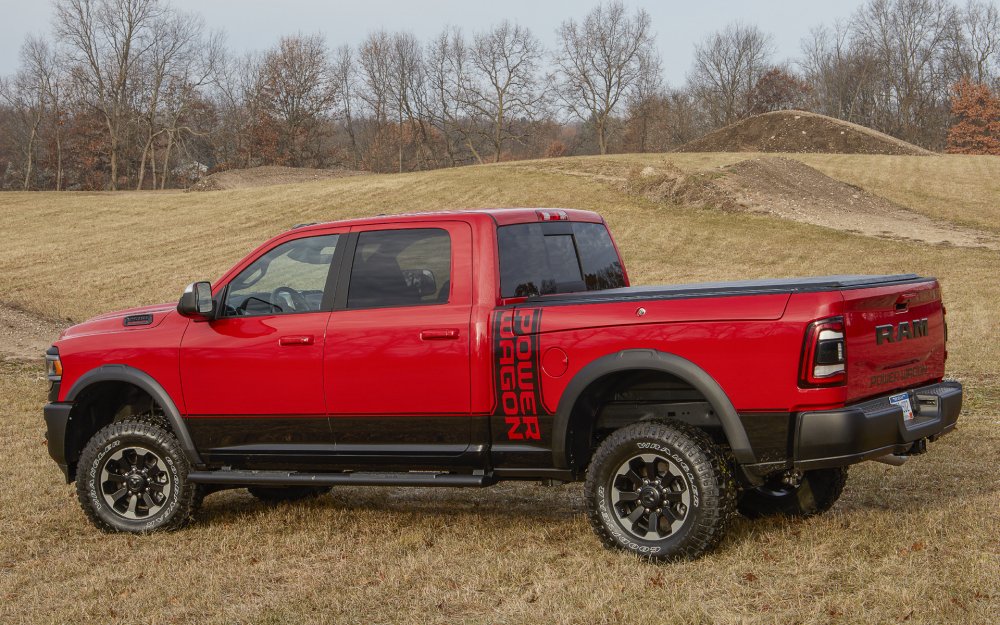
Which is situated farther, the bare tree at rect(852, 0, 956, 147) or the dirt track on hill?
the bare tree at rect(852, 0, 956, 147)

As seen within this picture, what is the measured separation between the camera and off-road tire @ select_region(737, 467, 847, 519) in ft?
20.3

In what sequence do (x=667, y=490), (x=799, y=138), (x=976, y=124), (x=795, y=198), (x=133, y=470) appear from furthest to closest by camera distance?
(x=976, y=124), (x=799, y=138), (x=795, y=198), (x=133, y=470), (x=667, y=490)

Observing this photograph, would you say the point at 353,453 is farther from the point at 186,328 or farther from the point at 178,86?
the point at 178,86

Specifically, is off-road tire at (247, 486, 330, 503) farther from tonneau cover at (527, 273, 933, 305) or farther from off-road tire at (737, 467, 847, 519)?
off-road tire at (737, 467, 847, 519)

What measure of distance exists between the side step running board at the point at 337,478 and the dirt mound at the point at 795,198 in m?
21.8

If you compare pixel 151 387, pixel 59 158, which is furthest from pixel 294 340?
pixel 59 158

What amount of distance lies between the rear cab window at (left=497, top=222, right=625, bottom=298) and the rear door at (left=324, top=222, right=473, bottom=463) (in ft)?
0.85

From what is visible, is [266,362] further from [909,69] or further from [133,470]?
[909,69]

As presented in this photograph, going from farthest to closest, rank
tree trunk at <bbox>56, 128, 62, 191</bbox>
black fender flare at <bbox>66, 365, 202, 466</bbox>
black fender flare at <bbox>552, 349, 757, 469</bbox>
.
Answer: tree trunk at <bbox>56, 128, 62, 191</bbox> < black fender flare at <bbox>66, 365, 202, 466</bbox> < black fender flare at <bbox>552, 349, 757, 469</bbox>

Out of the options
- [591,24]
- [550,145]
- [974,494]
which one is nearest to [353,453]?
[974,494]

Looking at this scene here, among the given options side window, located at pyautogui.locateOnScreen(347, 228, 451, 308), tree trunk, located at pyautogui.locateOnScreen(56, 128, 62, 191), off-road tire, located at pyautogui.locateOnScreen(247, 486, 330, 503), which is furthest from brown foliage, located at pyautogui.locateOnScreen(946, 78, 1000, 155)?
side window, located at pyautogui.locateOnScreen(347, 228, 451, 308)

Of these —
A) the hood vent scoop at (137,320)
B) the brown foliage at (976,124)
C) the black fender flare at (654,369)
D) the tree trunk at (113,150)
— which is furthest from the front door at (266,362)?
the brown foliage at (976,124)

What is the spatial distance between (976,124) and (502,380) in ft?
226

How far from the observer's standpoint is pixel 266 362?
20.3 ft
